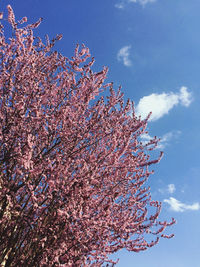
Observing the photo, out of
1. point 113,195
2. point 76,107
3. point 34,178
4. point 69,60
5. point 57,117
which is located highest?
point 69,60

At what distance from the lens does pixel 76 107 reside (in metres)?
7.99

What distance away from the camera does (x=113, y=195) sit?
6602mm

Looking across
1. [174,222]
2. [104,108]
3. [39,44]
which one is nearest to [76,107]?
[104,108]

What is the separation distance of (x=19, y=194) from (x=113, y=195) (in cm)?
242

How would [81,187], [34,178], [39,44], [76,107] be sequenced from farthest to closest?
[39,44] < [76,107] < [34,178] < [81,187]

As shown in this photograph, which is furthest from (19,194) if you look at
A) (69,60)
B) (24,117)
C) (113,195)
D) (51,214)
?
(69,60)

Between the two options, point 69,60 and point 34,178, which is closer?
point 34,178

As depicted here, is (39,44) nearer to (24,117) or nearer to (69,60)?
(69,60)

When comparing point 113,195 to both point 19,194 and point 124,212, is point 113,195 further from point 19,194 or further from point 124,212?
point 19,194

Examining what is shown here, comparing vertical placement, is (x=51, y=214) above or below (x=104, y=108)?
below

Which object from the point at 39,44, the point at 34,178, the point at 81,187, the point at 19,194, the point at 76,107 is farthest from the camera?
the point at 39,44

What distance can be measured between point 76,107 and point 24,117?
5.65 feet

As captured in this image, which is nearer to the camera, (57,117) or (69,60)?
(57,117)

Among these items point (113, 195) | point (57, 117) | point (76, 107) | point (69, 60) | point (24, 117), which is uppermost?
point (69, 60)
